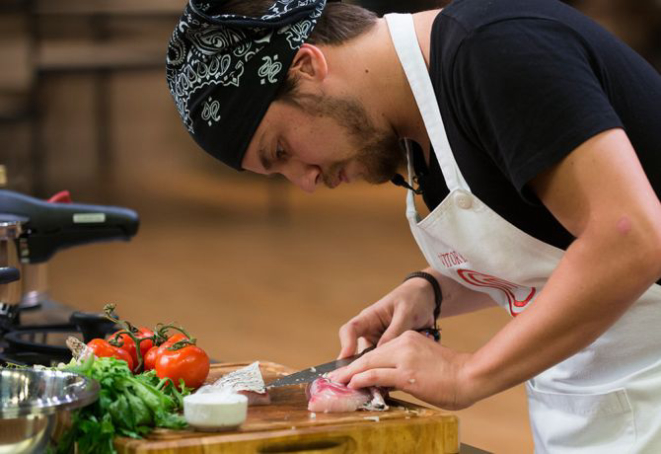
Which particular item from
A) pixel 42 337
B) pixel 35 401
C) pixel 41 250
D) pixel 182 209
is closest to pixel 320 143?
pixel 35 401

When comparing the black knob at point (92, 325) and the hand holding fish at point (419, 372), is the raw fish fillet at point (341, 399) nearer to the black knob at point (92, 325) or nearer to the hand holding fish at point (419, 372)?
the hand holding fish at point (419, 372)

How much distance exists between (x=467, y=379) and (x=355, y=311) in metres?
3.60

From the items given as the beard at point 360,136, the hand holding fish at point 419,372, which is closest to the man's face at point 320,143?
the beard at point 360,136

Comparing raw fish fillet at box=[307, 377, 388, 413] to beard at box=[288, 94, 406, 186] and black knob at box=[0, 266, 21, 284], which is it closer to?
beard at box=[288, 94, 406, 186]

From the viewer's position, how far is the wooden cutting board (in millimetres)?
1282

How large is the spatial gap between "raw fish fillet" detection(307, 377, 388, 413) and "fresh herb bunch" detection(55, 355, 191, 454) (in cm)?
19

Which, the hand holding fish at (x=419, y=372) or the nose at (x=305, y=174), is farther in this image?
the nose at (x=305, y=174)

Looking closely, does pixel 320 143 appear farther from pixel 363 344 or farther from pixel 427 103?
pixel 363 344

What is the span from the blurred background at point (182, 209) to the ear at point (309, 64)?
157 cm

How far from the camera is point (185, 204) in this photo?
8555mm

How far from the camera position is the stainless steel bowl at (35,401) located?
1.18m

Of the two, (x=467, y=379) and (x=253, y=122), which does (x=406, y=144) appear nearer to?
(x=253, y=122)

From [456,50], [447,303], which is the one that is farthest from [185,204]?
[456,50]

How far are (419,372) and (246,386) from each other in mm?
261
